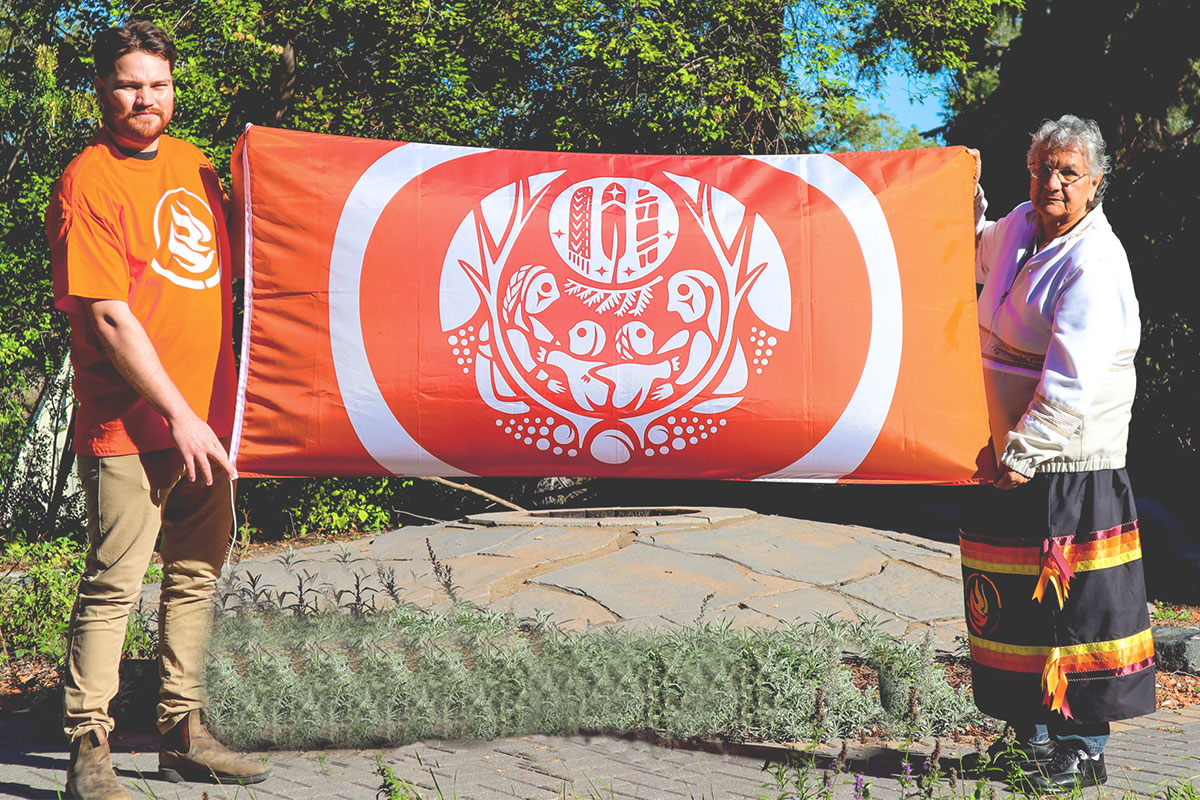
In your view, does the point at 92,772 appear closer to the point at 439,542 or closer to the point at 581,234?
the point at 581,234

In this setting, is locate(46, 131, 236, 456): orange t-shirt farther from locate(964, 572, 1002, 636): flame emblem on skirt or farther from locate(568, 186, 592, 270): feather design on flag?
locate(964, 572, 1002, 636): flame emblem on skirt

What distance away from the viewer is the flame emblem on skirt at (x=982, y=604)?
324cm

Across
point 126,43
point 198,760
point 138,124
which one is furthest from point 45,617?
point 126,43

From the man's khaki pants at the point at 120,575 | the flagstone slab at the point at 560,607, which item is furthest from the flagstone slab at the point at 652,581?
the man's khaki pants at the point at 120,575

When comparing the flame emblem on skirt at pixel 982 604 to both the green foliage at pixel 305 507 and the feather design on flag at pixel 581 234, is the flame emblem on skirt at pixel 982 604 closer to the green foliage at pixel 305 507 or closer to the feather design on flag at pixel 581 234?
the feather design on flag at pixel 581 234

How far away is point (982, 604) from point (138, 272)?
260 cm

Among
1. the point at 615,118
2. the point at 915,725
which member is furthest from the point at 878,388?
the point at 615,118

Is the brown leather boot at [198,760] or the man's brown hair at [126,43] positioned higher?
the man's brown hair at [126,43]

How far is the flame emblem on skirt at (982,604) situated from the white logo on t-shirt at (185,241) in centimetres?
242

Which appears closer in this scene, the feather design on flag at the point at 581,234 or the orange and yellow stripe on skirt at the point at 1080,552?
the orange and yellow stripe on skirt at the point at 1080,552

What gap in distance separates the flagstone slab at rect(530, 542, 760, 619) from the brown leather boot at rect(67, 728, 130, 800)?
2423 mm

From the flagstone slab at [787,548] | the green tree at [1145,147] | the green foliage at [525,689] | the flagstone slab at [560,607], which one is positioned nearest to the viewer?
the green foliage at [525,689]

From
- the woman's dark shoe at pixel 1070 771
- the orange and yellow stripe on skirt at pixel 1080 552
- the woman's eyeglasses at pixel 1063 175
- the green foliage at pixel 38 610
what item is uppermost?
the woman's eyeglasses at pixel 1063 175

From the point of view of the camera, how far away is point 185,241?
3041mm
